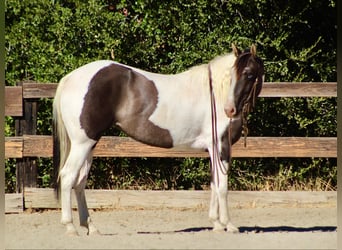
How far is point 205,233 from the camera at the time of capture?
627 centimetres

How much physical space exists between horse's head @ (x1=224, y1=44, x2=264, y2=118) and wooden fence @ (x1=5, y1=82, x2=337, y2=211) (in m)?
1.81

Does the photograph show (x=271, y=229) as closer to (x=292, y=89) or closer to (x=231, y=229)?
(x=231, y=229)

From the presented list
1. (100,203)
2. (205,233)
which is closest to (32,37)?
(100,203)

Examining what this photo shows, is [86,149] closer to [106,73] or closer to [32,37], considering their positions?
[106,73]

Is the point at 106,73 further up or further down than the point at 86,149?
further up

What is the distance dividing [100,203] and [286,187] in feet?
7.74

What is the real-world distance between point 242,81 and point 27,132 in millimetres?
2947

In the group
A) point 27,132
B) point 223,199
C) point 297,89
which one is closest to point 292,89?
point 297,89

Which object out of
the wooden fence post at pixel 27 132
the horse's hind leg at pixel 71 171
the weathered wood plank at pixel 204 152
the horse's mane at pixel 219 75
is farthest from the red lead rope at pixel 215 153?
the wooden fence post at pixel 27 132

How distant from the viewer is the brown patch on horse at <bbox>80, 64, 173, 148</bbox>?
6.05 m

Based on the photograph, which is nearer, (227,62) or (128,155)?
(227,62)

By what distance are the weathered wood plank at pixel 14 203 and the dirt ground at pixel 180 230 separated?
0.07 m

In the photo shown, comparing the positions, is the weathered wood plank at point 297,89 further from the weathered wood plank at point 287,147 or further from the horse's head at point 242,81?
the horse's head at point 242,81

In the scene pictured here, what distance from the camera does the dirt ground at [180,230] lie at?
5.65 m
